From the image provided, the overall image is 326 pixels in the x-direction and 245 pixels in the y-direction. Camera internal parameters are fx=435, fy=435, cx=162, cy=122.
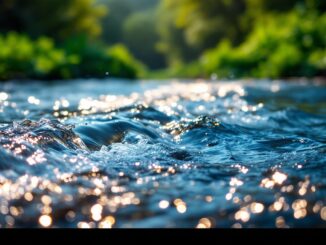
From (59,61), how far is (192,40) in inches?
575

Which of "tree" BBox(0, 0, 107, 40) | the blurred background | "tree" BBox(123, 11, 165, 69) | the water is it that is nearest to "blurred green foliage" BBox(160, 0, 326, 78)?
the blurred background

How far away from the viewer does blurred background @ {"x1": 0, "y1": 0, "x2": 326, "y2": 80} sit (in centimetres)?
1111

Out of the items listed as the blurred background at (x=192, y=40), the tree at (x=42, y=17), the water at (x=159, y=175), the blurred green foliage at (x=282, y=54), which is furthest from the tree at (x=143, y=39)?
the water at (x=159, y=175)

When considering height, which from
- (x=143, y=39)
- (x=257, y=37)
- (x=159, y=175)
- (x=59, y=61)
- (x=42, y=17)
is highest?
(x=143, y=39)

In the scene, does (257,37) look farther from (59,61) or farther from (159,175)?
(159,175)

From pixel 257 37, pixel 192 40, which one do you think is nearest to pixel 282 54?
pixel 257 37

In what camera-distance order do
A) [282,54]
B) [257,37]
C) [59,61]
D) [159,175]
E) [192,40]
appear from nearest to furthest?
[159,175], [59,61], [282,54], [257,37], [192,40]

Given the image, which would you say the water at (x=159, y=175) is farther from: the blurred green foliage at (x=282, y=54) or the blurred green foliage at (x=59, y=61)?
the blurred green foliage at (x=282, y=54)

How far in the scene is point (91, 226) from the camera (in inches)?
57.7

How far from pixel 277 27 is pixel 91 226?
14768 mm

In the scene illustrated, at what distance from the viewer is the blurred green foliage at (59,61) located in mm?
10023

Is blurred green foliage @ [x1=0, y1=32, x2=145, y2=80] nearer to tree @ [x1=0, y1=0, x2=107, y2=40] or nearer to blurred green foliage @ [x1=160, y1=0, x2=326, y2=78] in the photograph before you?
blurred green foliage @ [x1=160, y1=0, x2=326, y2=78]

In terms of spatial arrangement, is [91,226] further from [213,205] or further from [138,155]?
[138,155]

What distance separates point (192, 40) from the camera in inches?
979
